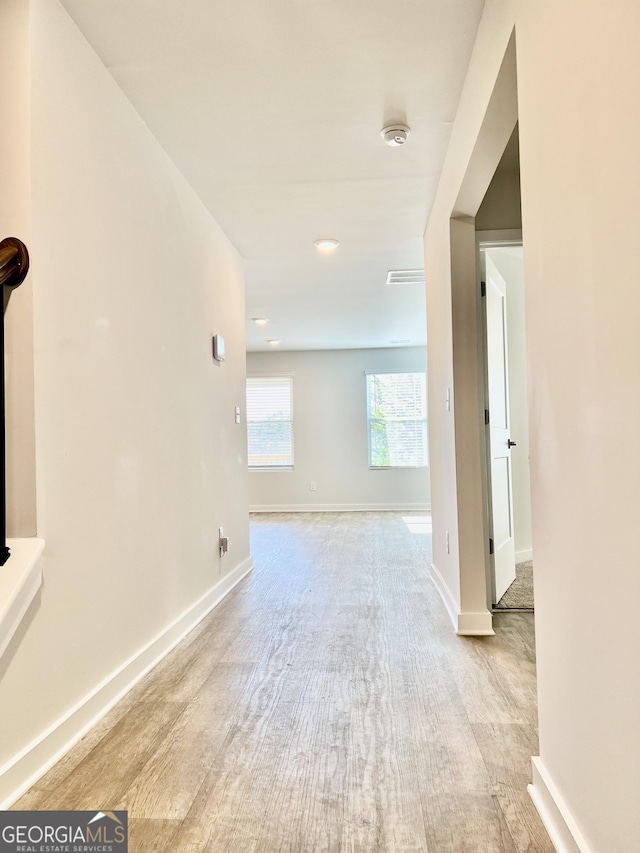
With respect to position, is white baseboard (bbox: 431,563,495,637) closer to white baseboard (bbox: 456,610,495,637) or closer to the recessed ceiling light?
white baseboard (bbox: 456,610,495,637)

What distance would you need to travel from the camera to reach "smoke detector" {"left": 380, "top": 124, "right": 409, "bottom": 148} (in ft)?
8.26

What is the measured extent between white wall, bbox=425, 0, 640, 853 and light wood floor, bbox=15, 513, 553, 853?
0.26 m

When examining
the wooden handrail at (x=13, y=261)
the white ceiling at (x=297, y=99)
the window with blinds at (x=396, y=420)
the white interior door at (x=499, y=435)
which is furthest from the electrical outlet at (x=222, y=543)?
the window with blinds at (x=396, y=420)

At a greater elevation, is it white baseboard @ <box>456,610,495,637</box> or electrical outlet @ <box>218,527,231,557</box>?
electrical outlet @ <box>218,527,231,557</box>

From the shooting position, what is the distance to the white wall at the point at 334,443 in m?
8.32

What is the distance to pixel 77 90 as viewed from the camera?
1.90m

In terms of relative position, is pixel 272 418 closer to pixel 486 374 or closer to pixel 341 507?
pixel 341 507

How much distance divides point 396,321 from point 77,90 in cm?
492

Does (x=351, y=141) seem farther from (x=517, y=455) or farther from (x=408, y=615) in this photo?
(x=517, y=455)

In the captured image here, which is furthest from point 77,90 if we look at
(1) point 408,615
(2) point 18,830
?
(1) point 408,615

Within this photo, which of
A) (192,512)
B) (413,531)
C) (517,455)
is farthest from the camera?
(413,531)

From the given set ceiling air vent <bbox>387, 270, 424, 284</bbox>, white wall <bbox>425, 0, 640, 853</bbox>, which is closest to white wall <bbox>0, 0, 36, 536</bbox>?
white wall <bbox>425, 0, 640, 853</bbox>

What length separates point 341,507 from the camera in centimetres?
834

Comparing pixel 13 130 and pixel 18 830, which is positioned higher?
pixel 13 130
